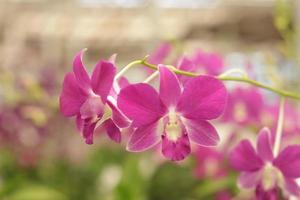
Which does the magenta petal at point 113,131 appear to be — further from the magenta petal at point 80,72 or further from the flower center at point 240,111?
the flower center at point 240,111

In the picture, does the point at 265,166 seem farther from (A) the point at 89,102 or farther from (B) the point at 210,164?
(B) the point at 210,164

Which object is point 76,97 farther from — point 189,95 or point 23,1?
point 23,1

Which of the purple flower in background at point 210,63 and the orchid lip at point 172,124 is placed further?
the purple flower in background at point 210,63

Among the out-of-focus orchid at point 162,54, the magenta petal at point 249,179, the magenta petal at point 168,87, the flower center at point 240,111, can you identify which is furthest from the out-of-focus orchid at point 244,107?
the magenta petal at point 168,87

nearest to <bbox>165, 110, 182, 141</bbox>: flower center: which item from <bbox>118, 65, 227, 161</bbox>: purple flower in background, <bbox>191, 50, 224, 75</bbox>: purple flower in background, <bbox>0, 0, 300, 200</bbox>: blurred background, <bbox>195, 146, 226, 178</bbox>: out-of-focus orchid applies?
<bbox>118, 65, 227, 161</bbox>: purple flower in background

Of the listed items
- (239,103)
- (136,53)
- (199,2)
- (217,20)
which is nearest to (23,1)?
(136,53)

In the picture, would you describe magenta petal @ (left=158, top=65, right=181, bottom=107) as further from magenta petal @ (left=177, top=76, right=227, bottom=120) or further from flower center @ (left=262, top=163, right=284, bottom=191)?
flower center @ (left=262, top=163, right=284, bottom=191)

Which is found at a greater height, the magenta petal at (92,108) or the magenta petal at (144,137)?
the magenta petal at (92,108)

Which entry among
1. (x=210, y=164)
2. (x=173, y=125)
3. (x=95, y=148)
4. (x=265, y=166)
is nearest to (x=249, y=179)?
(x=265, y=166)
